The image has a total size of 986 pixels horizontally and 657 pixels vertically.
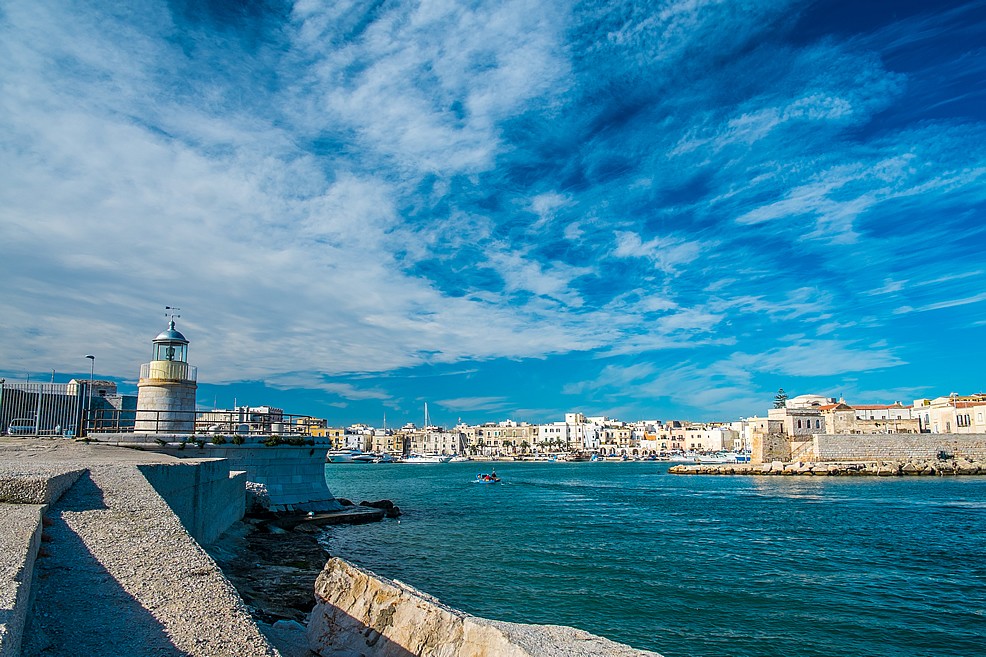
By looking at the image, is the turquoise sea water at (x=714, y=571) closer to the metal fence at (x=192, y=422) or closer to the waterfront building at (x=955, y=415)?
the metal fence at (x=192, y=422)

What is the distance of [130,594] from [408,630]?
2373 millimetres

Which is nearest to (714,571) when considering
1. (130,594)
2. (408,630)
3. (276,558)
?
(276,558)

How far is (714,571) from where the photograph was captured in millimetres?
14953

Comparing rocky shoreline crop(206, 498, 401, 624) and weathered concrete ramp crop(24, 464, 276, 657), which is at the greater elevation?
weathered concrete ramp crop(24, 464, 276, 657)

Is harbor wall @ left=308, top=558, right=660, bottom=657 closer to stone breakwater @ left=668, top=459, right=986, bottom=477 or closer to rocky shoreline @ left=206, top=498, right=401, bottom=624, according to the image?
rocky shoreline @ left=206, top=498, right=401, bottom=624

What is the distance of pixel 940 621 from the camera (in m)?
11.1

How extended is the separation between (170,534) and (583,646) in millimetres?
3204

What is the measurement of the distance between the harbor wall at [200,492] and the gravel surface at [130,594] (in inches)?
137

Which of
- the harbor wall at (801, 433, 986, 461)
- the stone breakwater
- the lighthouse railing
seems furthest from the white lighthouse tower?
the harbor wall at (801, 433, 986, 461)

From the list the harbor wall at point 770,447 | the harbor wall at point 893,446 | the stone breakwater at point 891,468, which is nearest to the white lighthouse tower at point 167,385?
the stone breakwater at point 891,468

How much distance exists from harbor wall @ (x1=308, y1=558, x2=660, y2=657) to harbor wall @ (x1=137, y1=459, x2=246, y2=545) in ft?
9.81

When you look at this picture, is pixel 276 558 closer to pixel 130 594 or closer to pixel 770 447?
pixel 130 594

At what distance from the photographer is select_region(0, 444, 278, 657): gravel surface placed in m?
3.45

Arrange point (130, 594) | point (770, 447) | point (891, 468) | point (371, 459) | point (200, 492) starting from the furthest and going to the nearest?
1. point (371, 459)
2. point (770, 447)
3. point (891, 468)
4. point (200, 492)
5. point (130, 594)
